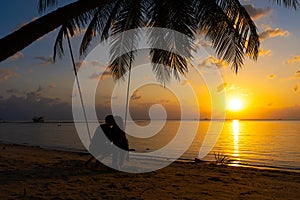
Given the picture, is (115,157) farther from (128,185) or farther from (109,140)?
(128,185)

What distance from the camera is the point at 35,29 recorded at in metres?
2.93

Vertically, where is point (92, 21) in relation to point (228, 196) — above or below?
above

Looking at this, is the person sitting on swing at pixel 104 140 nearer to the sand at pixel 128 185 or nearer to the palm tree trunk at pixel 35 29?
the sand at pixel 128 185

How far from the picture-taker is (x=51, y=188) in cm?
648

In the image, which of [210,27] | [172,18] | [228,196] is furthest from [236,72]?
[228,196]

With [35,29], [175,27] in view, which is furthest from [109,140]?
[35,29]

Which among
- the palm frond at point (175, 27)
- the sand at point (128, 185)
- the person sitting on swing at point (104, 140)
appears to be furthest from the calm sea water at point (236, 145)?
the palm frond at point (175, 27)

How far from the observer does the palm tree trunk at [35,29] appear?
9.07 feet

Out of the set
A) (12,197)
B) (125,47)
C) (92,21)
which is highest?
(92,21)

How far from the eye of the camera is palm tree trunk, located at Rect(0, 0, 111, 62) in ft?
9.07

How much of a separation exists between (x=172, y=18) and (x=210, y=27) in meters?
0.99

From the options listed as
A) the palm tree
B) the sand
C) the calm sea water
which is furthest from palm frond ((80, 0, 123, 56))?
the calm sea water

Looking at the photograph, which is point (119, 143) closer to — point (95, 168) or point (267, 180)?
point (95, 168)

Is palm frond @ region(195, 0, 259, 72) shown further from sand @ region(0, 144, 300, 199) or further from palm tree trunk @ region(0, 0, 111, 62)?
palm tree trunk @ region(0, 0, 111, 62)
